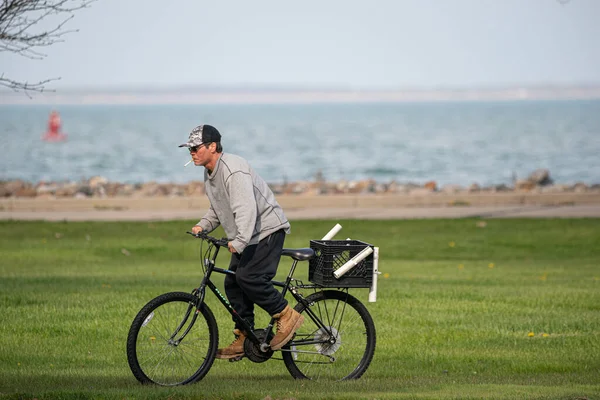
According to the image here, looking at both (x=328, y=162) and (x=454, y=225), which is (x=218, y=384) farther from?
(x=328, y=162)

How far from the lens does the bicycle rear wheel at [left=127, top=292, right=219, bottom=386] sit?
7.67 m

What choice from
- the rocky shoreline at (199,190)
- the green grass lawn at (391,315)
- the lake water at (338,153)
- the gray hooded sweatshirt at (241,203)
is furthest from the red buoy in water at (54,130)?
the gray hooded sweatshirt at (241,203)

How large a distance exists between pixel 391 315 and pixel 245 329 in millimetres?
3968

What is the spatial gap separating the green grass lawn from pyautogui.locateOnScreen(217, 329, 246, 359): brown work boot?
0.74ft

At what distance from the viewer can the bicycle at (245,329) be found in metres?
7.71

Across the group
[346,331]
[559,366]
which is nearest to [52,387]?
[346,331]

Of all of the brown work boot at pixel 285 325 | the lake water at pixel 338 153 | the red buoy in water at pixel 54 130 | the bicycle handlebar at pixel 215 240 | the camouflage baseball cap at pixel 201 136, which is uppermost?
the camouflage baseball cap at pixel 201 136

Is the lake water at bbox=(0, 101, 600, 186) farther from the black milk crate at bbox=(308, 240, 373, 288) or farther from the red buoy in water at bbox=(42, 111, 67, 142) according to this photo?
the black milk crate at bbox=(308, 240, 373, 288)

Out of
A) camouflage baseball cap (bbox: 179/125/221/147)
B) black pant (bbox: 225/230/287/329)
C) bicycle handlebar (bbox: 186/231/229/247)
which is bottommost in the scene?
black pant (bbox: 225/230/287/329)

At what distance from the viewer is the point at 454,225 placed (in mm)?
23203

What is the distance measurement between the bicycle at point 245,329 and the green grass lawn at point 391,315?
203mm

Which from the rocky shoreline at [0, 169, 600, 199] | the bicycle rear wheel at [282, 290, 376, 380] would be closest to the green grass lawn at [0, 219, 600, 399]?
the bicycle rear wheel at [282, 290, 376, 380]

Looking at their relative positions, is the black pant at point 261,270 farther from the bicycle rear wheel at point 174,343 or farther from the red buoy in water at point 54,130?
the red buoy in water at point 54,130

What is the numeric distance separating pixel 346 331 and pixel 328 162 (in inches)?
3494
